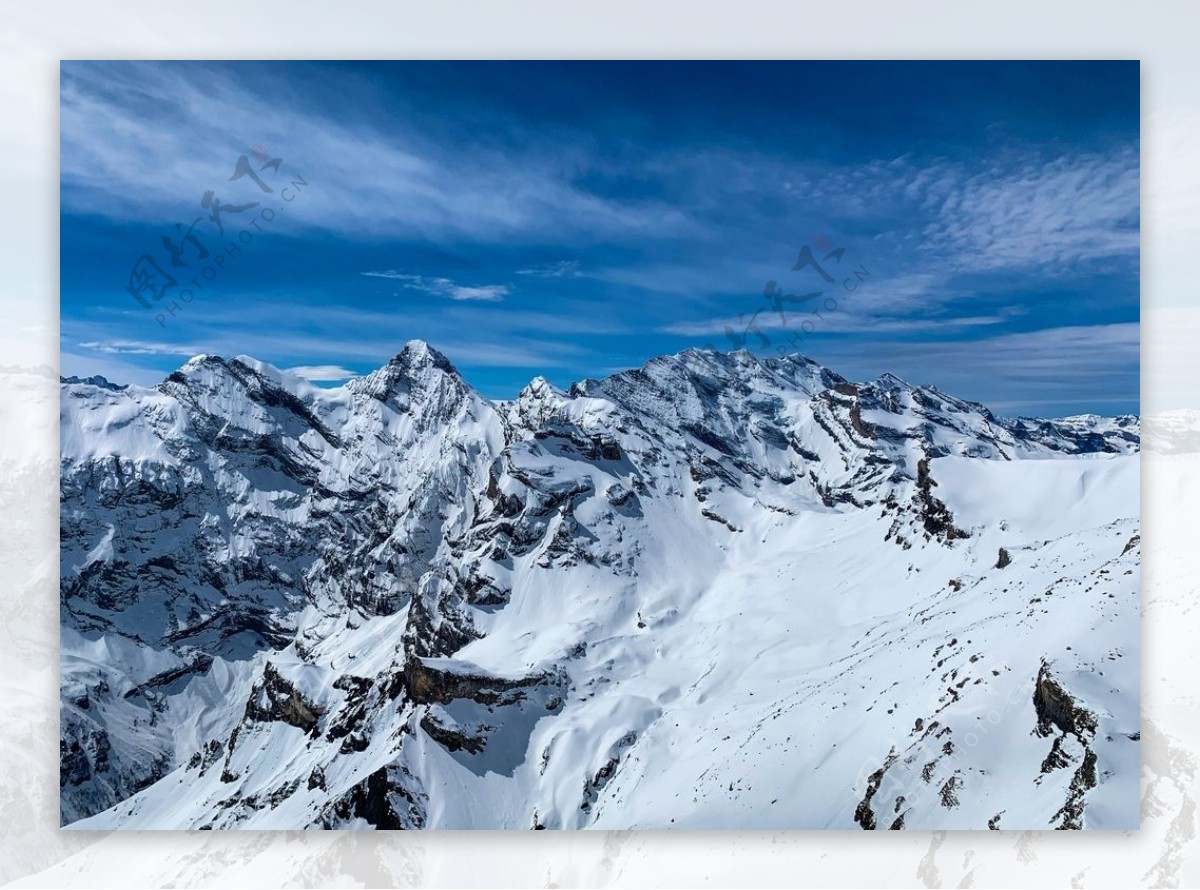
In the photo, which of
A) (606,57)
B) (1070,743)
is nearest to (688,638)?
(1070,743)

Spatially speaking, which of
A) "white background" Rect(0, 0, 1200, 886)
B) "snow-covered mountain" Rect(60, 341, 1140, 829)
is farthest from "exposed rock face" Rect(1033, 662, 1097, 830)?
"white background" Rect(0, 0, 1200, 886)

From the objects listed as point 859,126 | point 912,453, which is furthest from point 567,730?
point 912,453

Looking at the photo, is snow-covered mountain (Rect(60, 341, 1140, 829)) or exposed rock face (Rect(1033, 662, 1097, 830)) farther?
snow-covered mountain (Rect(60, 341, 1140, 829))

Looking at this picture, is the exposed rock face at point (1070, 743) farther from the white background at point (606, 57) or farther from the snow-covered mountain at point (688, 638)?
the white background at point (606, 57)

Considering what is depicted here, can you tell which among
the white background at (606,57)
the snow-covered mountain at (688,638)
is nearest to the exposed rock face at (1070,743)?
the snow-covered mountain at (688,638)

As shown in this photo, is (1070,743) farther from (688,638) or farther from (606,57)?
(688,638)

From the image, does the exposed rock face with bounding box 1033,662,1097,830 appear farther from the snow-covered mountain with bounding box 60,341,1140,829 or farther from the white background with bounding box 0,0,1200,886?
the white background with bounding box 0,0,1200,886
